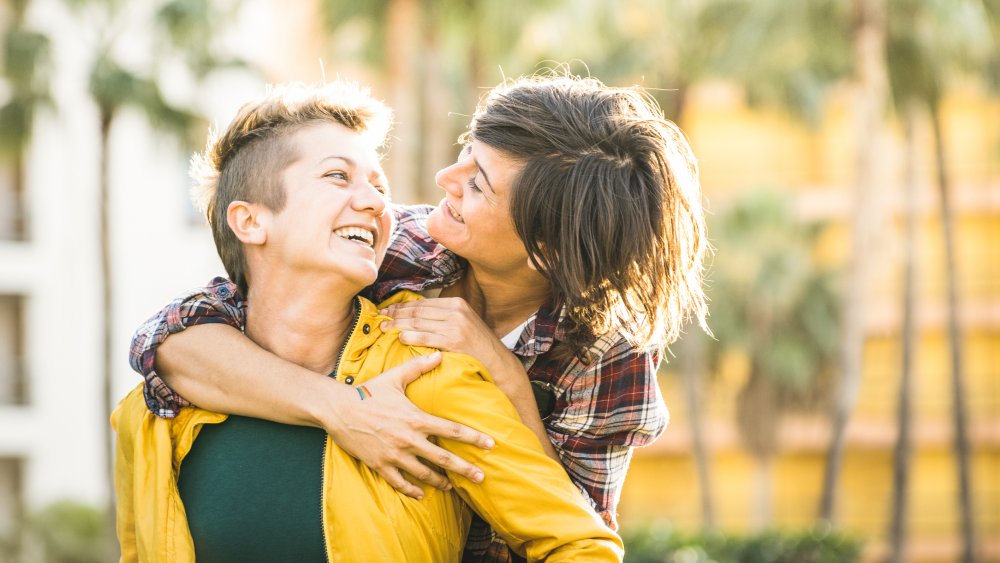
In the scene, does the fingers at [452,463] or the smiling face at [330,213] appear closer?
the fingers at [452,463]

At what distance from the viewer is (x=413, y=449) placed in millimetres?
2902

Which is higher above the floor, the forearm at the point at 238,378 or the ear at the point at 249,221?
the ear at the point at 249,221

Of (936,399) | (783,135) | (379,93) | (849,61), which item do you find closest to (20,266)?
(379,93)

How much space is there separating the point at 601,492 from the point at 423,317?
595mm

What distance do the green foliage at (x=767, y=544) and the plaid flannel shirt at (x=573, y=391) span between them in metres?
10.5

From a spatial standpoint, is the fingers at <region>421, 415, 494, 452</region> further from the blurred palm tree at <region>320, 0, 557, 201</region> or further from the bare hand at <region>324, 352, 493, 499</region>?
the blurred palm tree at <region>320, 0, 557, 201</region>

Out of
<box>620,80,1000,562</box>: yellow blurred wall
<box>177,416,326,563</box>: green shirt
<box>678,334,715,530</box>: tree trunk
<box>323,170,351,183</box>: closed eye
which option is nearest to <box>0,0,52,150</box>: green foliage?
<box>678,334,715,530</box>: tree trunk

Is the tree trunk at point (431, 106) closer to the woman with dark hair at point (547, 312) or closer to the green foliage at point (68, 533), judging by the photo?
the green foliage at point (68, 533)

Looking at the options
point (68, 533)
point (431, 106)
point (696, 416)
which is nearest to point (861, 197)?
point (431, 106)

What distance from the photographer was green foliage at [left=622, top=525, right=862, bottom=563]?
13.8m

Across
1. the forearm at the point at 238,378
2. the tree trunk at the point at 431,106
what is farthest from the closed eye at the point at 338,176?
the tree trunk at the point at 431,106

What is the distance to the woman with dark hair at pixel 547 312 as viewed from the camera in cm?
300

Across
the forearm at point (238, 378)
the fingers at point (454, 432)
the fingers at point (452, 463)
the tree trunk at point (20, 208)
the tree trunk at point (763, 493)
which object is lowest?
the tree trunk at point (763, 493)

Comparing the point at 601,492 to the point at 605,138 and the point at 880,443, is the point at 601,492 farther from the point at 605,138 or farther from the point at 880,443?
the point at 880,443
